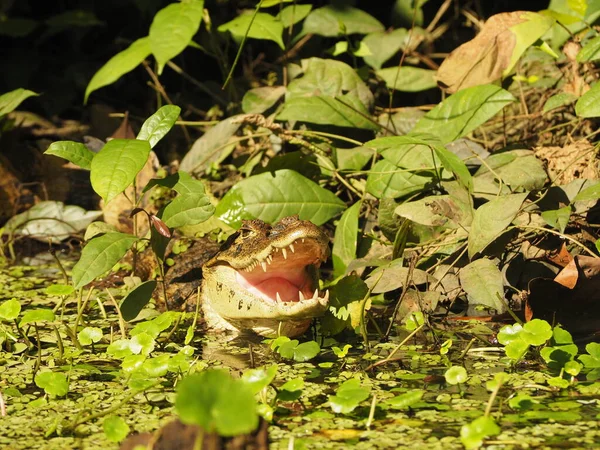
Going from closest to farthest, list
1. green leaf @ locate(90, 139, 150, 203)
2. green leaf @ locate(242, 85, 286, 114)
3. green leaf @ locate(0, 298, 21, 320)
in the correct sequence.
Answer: green leaf @ locate(0, 298, 21, 320)
green leaf @ locate(90, 139, 150, 203)
green leaf @ locate(242, 85, 286, 114)

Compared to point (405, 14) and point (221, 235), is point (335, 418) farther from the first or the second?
point (405, 14)

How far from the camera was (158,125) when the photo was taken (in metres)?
3.12

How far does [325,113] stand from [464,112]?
0.66 meters

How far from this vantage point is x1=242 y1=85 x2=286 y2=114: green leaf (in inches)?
174

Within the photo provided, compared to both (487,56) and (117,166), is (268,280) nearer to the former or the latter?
(117,166)

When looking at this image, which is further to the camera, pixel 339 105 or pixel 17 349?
pixel 339 105

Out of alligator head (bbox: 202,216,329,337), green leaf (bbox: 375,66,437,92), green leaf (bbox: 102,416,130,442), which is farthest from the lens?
green leaf (bbox: 375,66,437,92)

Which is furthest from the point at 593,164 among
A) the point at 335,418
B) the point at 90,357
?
the point at 90,357

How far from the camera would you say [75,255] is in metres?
4.61

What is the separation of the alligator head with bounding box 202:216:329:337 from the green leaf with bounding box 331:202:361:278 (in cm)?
41

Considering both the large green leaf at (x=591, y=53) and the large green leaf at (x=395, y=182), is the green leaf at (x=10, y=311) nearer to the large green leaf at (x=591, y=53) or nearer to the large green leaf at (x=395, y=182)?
the large green leaf at (x=395, y=182)

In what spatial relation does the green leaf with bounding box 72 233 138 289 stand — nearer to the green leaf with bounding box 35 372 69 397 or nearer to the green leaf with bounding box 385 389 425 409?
the green leaf with bounding box 35 372 69 397

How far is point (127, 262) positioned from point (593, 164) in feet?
7.66

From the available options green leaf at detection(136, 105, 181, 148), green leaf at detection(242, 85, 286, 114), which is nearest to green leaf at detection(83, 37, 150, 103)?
green leaf at detection(242, 85, 286, 114)
